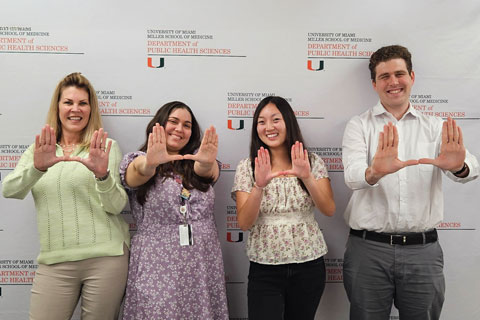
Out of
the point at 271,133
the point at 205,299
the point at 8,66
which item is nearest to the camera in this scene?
the point at 205,299

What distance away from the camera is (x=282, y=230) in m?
1.80

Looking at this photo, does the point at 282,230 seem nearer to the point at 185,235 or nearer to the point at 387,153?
the point at 185,235

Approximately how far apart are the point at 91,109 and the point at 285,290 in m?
1.50

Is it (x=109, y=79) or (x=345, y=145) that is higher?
(x=109, y=79)

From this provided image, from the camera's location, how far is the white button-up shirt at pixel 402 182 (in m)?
1.78

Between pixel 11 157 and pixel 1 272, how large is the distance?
757 mm

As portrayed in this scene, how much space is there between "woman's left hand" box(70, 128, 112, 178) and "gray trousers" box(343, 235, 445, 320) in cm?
142

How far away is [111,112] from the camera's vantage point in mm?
2232

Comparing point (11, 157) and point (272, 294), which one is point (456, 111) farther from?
point (11, 157)

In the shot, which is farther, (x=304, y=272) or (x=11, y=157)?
(x=11, y=157)

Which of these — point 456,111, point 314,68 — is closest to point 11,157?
point 314,68

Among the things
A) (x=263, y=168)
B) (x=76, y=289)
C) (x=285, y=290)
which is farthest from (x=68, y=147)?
(x=285, y=290)

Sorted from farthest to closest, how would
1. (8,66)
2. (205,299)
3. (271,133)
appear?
(8,66) < (271,133) < (205,299)

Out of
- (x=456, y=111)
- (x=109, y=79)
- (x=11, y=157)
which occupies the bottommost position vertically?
(x=11, y=157)
